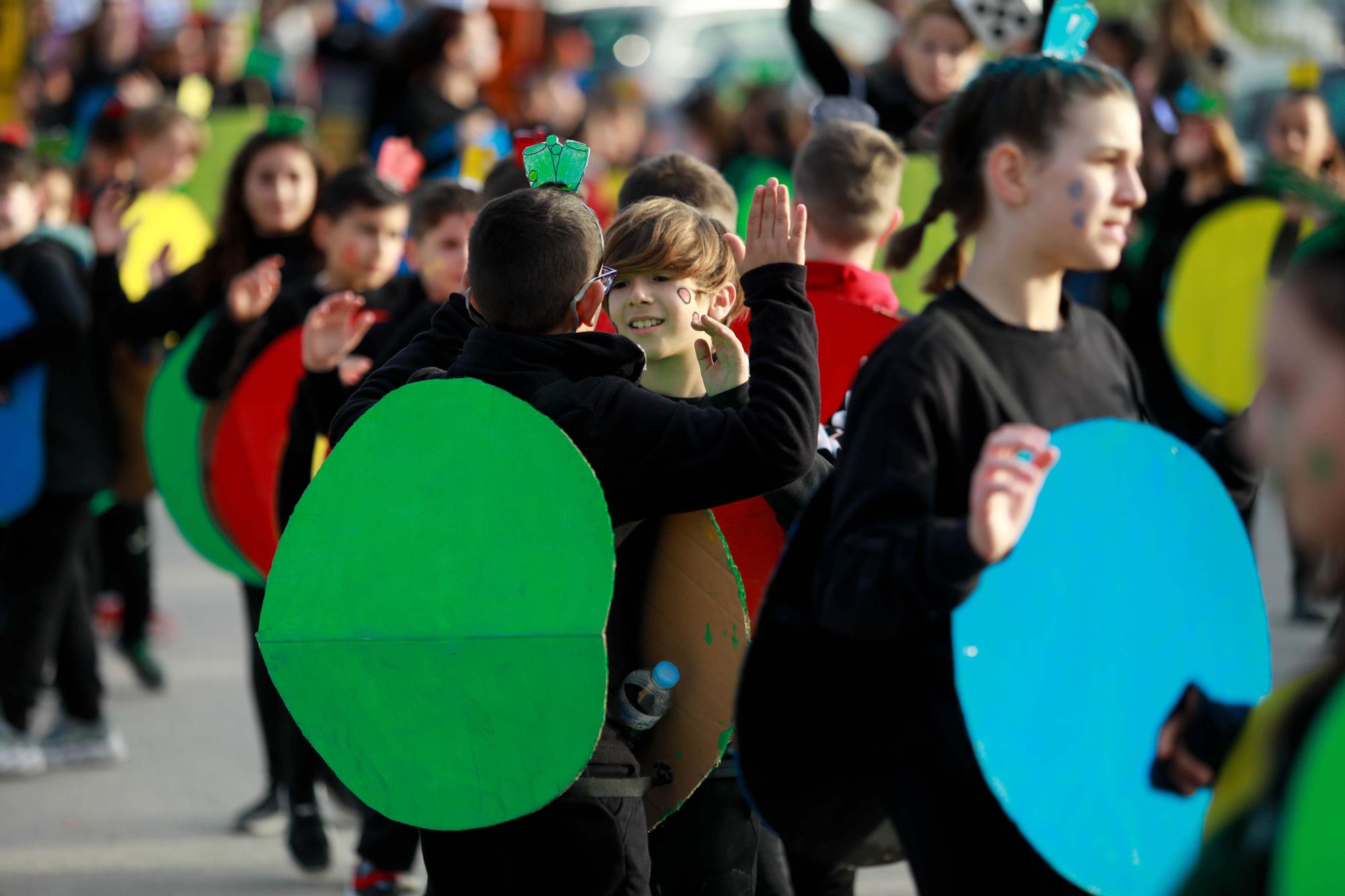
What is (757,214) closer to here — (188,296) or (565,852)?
(565,852)

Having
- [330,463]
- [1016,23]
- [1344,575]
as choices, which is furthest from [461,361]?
[1016,23]

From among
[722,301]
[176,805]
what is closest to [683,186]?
[722,301]

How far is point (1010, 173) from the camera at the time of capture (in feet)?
8.23

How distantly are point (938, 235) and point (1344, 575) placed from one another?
3188mm

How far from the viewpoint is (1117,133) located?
8.15ft

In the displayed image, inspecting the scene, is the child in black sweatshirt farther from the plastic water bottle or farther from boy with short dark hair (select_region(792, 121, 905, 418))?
boy with short dark hair (select_region(792, 121, 905, 418))

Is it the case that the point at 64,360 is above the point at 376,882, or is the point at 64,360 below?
above

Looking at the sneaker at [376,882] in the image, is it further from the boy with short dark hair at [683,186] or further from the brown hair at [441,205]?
the boy with short dark hair at [683,186]

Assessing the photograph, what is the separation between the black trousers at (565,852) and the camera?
270 centimetres

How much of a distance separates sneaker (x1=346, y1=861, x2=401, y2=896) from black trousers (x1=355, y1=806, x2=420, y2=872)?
2 cm

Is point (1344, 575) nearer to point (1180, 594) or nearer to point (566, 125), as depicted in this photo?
point (1180, 594)

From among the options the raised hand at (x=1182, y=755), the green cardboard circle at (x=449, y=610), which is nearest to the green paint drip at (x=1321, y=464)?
the raised hand at (x=1182, y=755)

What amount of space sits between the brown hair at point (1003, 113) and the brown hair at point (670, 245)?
1.62ft

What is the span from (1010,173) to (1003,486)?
0.57 metres
